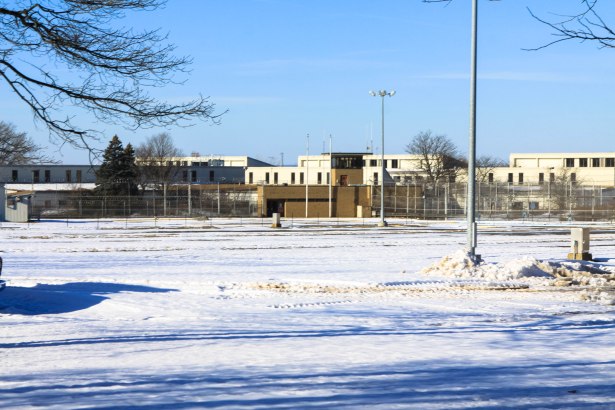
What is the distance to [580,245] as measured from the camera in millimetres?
26297

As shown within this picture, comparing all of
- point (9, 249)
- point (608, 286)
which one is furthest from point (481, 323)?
point (9, 249)

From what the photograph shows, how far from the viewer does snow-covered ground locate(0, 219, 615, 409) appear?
8227 millimetres

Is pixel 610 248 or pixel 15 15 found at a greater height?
pixel 15 15

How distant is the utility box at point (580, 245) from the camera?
A: 86.0 feet

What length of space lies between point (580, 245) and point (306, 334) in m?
16.5

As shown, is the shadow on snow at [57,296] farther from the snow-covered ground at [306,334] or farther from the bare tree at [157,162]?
the bare tree at [157,162]

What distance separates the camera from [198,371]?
933cm

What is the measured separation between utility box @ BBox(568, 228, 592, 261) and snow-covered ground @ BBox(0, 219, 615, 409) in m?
0.72

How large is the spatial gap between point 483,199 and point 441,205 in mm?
4507

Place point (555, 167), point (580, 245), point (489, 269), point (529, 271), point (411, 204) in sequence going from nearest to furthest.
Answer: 1. point (529, 271)
2. point (489, 269)
3. point (580, 245)
4. point (411, 204)
5. point (555, 167)

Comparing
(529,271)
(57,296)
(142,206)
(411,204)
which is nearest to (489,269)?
(529,271)

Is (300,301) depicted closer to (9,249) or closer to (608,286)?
(608,286)

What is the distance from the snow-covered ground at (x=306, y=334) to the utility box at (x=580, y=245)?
716mm

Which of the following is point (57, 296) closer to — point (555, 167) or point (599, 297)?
point (599, 297)
